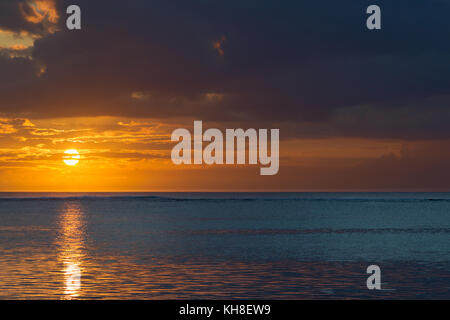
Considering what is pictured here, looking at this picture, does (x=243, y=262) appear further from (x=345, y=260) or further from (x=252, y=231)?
(x=252, y=231)

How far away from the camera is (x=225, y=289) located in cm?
2716

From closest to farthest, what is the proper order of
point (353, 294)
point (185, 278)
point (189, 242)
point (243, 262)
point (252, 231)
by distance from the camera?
1. point (353, 294)
2. point (185, 278)
3. point (243, 262)
4. point (189, 242)
5. point (252, 231)

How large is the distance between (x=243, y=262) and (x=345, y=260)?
765cm

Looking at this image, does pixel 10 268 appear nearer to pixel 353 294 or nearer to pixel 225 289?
pixel 225 289

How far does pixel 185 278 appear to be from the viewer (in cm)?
3061

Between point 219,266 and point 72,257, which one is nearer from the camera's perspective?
point 219,266
